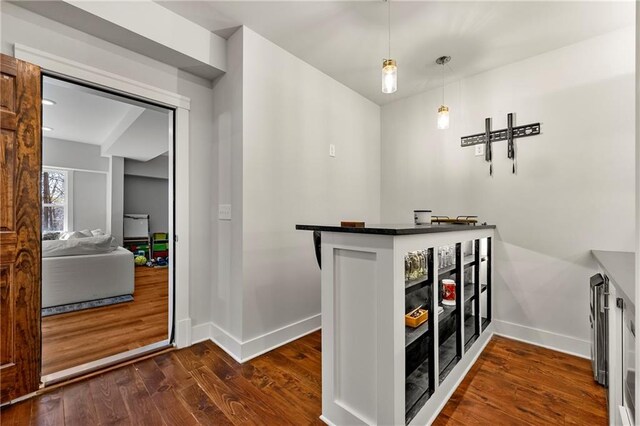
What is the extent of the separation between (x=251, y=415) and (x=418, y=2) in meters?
2.80

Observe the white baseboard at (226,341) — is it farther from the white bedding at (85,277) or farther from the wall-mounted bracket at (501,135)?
the wall-mounted bracket at (501,135)

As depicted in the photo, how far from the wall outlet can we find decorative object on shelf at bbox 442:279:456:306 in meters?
1.79

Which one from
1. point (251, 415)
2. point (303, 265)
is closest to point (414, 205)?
point (303, 265)

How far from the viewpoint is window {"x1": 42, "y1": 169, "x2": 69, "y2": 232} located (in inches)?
233

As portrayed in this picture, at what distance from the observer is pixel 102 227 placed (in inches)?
259

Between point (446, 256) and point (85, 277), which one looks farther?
point (85, 277)

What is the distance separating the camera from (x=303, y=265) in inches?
105

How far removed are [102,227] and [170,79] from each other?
19.5 feet

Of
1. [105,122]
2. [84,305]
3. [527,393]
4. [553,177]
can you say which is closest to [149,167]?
[105,122]

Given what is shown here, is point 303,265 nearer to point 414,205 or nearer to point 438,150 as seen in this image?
point 414,205

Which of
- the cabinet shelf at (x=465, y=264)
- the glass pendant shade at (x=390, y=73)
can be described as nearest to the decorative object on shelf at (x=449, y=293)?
the cabinet shelf at (x=465, y=264)

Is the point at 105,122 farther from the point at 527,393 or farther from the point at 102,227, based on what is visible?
the point at 527,393

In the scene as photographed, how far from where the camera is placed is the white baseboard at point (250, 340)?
2.17 metres

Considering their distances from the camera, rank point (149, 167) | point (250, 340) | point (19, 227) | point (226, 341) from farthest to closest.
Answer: point (149, 167), point (226, 341), point (250, 340), point (19, 227)
